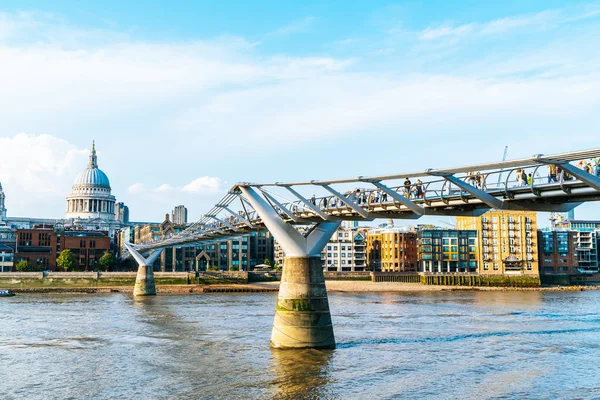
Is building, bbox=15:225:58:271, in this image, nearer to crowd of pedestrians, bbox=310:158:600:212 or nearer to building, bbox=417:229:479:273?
building, bbox=417:229:479:273

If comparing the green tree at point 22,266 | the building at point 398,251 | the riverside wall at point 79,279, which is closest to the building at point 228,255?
the riverside wall at point 79,279

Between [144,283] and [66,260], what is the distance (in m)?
44.8

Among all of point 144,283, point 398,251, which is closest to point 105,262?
point 144,283

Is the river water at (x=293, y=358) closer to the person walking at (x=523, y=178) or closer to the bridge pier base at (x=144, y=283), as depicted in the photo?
the person walking at (x=523, y=178)

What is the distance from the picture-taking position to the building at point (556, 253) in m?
155

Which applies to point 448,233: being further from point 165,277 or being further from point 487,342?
point 487,342

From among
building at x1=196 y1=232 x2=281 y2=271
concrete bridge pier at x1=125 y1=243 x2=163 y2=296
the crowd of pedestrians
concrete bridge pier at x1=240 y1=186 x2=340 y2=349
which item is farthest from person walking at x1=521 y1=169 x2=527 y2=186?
building at x1=196 y1=232 x2=281 y2=271

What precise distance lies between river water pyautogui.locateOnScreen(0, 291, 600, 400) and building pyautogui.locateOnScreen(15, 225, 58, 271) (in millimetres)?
86036

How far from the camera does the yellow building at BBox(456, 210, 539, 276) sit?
488 ft

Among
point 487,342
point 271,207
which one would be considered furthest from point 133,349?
point 487,342

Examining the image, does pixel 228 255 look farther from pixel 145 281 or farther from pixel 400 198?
pixel 400 198

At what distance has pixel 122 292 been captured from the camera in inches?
4432

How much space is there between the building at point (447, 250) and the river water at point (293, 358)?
8495cm

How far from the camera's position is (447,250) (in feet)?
496
